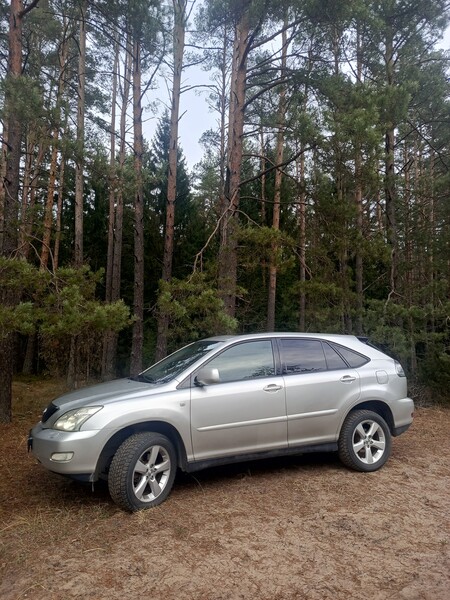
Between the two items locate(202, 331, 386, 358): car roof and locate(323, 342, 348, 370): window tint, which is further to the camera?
locate(323, 342, 348, 370): window tint

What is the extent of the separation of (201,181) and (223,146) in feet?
12.9

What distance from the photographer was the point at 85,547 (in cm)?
376

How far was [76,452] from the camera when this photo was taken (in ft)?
14.4

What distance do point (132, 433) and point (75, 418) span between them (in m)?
0.55

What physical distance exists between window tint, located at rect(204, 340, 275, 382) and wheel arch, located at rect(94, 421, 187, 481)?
785 millimetres

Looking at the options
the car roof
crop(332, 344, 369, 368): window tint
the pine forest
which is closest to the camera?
the car roof

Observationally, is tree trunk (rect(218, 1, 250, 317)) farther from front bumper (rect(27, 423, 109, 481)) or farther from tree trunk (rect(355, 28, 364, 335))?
front bumper (rect(27, 423, 109, 481))

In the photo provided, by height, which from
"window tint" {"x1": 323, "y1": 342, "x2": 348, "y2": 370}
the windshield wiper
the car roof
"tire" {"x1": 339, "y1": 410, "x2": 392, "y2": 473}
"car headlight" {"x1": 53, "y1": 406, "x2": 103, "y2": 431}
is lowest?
"tire" {"x1": 339, "y1": 410, "x2": 392, "y2": 473}

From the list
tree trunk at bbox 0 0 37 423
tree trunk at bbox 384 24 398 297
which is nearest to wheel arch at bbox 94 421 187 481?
tree trunk at bbox 0 0 37 423

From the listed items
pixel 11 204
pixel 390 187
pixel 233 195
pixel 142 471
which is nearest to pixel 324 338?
pixel 142 471

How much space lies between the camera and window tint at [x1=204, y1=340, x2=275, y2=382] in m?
5.28

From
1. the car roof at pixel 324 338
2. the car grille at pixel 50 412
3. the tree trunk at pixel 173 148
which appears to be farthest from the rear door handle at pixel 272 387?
the tree trunk at pixel 173 148

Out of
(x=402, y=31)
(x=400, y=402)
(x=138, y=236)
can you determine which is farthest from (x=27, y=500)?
(x=402, y=31)

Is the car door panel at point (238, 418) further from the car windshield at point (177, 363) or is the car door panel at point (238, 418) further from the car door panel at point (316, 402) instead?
the car windshield at point (177, 363)
